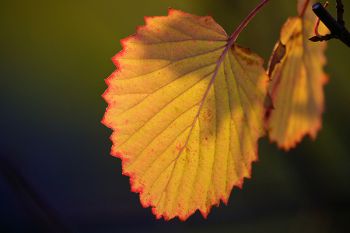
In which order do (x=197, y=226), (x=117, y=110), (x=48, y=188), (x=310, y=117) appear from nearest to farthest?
1. (x=117, y=110)
2. (x=310, y=117)
3. (x=197, y=226)
4. (x=48, y=188)

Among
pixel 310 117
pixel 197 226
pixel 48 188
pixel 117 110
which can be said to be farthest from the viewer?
pixel 48 188

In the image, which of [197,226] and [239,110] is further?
[197,226]

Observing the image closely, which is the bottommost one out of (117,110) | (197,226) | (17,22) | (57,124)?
(197,226)

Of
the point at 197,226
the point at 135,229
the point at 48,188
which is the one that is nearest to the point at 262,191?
the point at 197,226

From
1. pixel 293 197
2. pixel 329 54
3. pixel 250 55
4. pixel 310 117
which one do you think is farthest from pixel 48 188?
pixel 250 55

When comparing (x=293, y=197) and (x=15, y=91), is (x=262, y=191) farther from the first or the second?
(x=15, y=91)

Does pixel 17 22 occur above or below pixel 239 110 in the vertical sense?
above

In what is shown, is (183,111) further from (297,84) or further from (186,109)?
(297,84)
